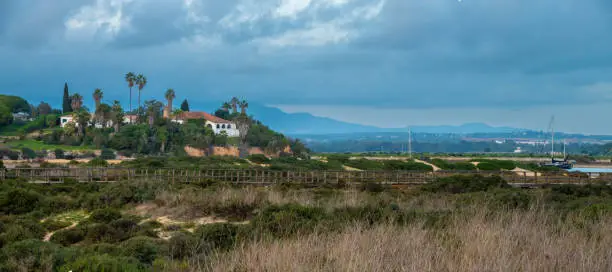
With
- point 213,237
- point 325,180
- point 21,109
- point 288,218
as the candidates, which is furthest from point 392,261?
point 21,109

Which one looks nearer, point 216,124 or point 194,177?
point 194,177

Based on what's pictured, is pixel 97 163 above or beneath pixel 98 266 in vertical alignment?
beneath

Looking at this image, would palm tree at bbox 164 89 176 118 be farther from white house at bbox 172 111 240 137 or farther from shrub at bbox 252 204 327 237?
shrub at bbox 252 204 327 237

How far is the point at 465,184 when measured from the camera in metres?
34.9

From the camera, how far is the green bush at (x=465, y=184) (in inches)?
1292

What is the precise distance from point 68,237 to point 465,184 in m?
26.1

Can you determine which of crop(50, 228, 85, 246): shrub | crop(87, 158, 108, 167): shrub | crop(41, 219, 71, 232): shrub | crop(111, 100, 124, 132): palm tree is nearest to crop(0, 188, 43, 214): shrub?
crop(41, 219, 71, 232): shrub

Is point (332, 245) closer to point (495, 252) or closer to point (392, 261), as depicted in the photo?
point (392, 261)

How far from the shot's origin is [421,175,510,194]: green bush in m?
32.8

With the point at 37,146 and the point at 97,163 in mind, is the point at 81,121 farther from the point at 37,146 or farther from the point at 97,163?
the point at 97,163

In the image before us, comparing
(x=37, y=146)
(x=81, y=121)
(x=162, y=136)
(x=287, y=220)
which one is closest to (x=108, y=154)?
(x=37, y=146)

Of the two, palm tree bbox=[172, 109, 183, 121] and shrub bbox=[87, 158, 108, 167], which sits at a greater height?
palm tree bbox=[172, 109, 183, 121]

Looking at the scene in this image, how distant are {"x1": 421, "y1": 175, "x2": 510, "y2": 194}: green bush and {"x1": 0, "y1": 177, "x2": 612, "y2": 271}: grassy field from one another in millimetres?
14088

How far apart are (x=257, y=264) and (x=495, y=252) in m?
2.28
